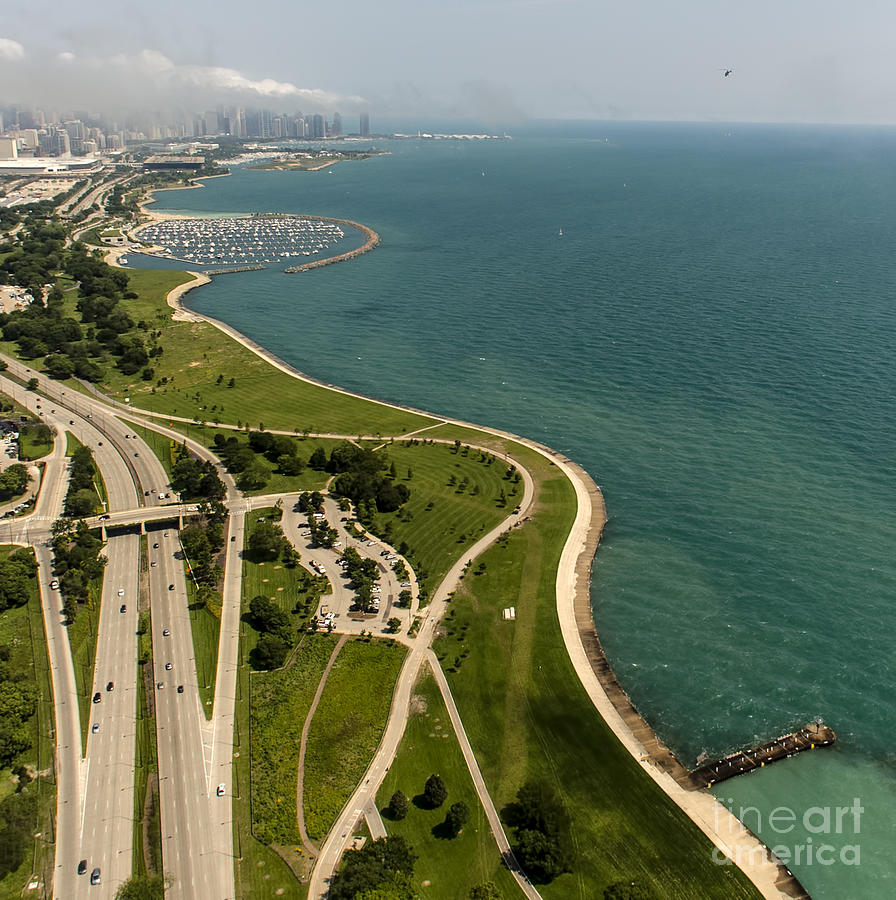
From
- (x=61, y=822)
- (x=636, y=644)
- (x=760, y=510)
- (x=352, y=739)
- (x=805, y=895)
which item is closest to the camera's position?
(x=805, y=895)

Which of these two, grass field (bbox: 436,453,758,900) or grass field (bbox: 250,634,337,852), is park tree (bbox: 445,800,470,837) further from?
grass field (bbox: 250,634,337,852)

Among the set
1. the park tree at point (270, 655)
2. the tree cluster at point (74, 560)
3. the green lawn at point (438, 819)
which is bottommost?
the green lawn at point (438, 819)

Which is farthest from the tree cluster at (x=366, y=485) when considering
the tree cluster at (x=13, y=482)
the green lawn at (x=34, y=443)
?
the green lawn at (x=34, y=443)

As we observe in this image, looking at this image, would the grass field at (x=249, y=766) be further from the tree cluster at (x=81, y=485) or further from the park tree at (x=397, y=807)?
the tree cluster at (x=81, y=485)

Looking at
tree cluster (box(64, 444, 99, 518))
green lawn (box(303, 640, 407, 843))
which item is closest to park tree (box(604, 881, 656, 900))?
green lawn (box(303, 640, 407, 843))

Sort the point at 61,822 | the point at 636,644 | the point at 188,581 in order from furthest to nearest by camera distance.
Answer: the point at 188,581, the point at 636,644, the point at 61,822

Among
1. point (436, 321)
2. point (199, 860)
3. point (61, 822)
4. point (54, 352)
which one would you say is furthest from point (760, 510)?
point (54, 352)

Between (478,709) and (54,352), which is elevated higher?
(54,352)

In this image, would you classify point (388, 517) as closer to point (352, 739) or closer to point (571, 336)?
point (352, 739)

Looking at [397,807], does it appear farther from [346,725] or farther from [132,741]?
[132,741]
